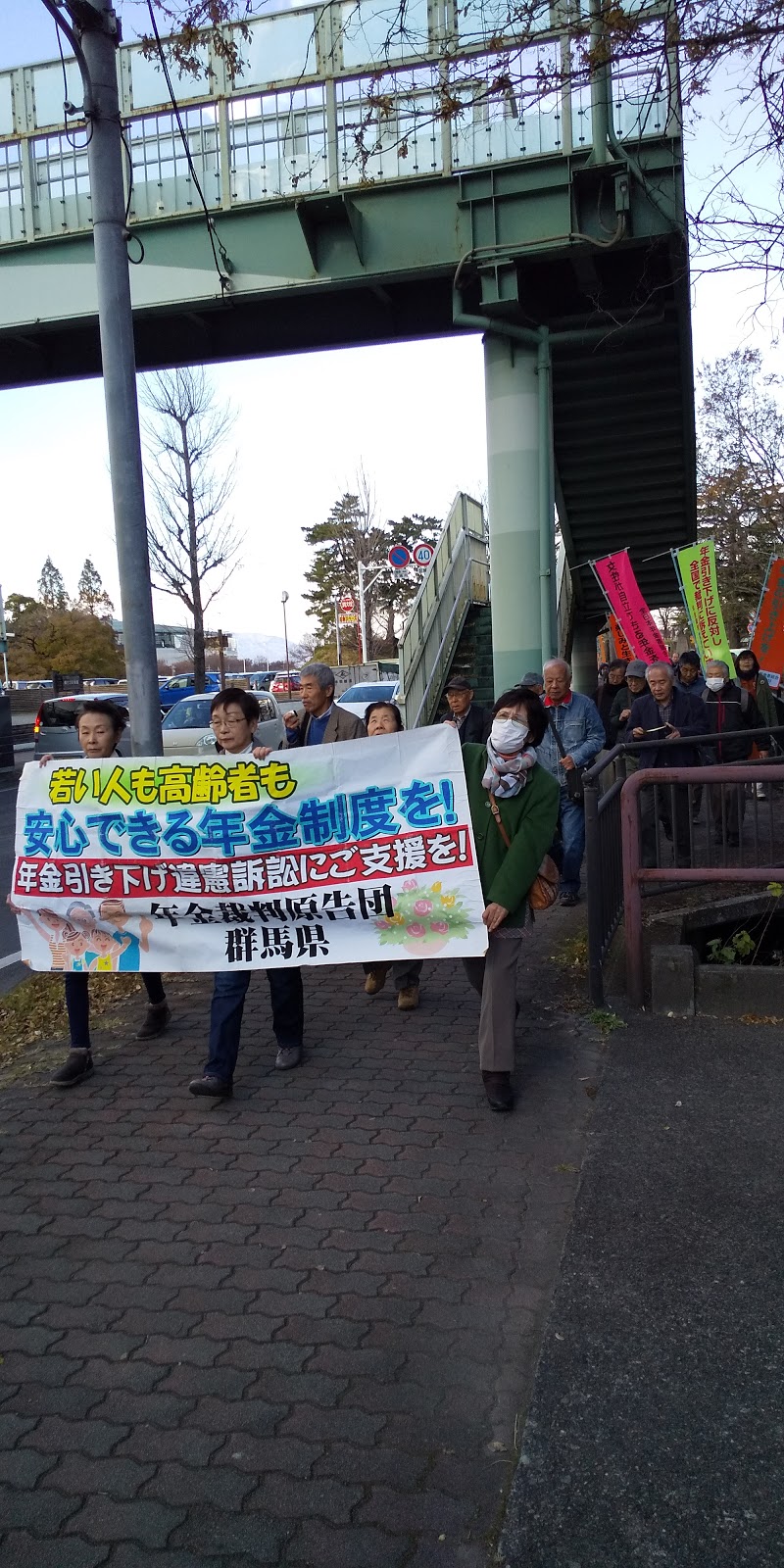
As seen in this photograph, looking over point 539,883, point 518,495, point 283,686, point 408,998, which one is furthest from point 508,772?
point 283,686

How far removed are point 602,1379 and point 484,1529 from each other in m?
0.60

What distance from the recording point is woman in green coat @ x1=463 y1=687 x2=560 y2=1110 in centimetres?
477

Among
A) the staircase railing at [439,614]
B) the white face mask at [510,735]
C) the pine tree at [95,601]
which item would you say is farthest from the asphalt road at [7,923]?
the pine tree at [95,601]

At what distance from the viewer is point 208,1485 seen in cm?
266

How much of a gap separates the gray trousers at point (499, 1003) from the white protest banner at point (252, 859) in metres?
0.11

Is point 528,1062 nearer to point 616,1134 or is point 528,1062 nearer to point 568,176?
point 616,1134

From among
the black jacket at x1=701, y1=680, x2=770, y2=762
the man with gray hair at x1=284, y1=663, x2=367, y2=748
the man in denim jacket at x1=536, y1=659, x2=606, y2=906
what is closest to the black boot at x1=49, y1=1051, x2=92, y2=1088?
the man with gray hair at x1=284, y1=663, x2=367, y2=748

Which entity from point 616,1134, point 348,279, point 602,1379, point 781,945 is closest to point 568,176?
point 348,279

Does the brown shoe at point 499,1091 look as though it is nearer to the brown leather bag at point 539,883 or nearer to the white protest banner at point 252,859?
the white protest banner at point 252,859

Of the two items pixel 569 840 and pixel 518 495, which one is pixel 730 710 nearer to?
pixel 569 840

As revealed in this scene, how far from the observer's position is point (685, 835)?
621cm

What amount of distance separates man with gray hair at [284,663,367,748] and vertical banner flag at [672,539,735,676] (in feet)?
24.5

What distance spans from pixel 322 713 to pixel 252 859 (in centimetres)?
162

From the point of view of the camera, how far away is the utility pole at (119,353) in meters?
6.75
